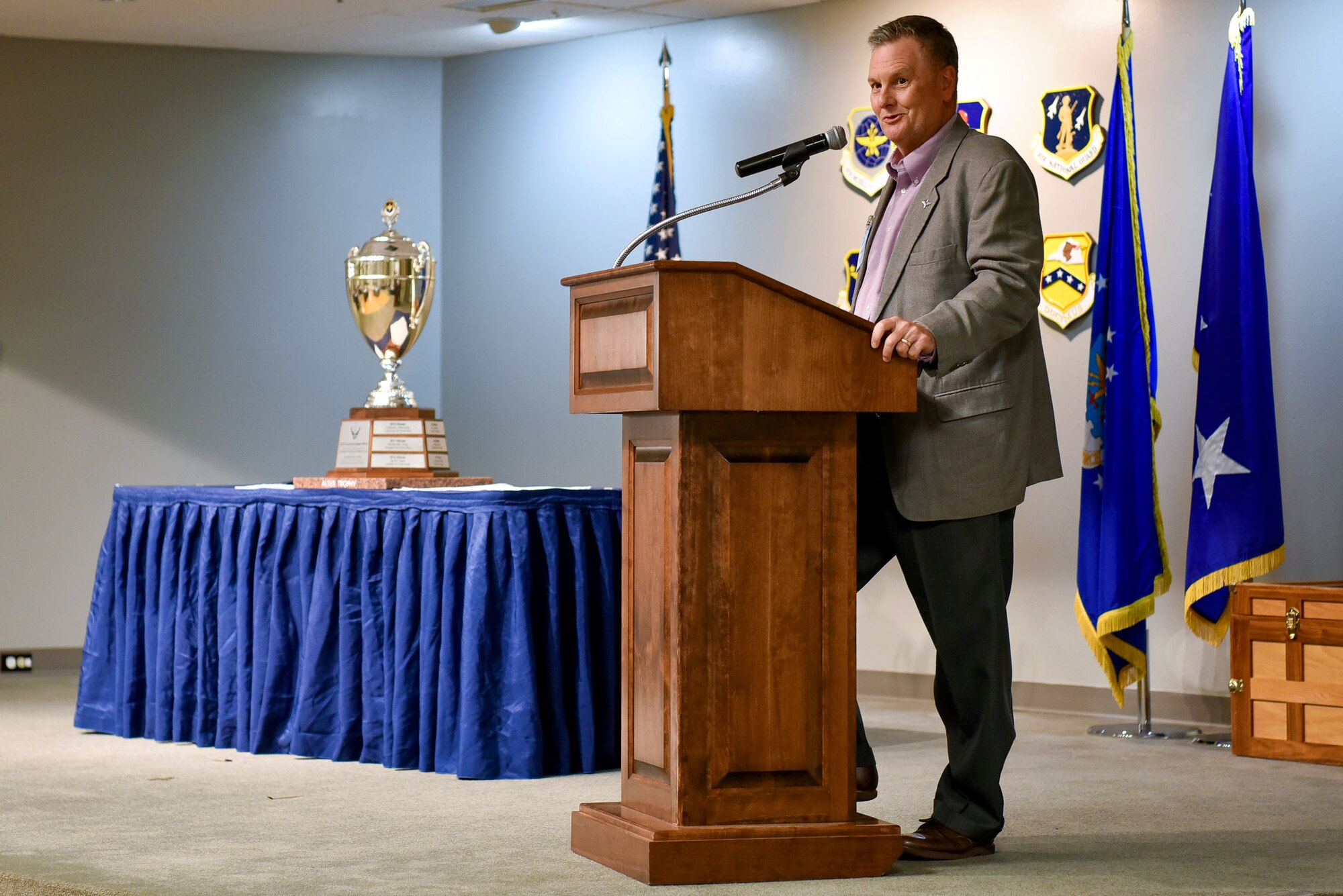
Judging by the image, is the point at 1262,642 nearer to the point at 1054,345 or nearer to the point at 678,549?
the point at 1054,345

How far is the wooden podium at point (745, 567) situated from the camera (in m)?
2.44

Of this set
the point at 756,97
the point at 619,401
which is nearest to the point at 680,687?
the point at 619,401

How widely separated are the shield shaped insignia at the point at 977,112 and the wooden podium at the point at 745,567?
318 cm

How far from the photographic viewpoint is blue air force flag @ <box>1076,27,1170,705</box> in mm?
4707

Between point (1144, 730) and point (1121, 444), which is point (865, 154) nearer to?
point (1121, 444)

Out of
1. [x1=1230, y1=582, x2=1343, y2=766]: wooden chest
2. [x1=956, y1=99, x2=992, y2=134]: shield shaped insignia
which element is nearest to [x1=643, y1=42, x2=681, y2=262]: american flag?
[x1=956, y1=99, x2=992, y2=134]: shield shaped insignia

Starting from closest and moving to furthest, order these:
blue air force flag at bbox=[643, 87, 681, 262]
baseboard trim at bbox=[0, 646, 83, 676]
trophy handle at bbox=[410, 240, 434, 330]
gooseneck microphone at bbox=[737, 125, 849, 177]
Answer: gooseneck microphone at bbox=[737, 125, 849, 177] < trophy handle at bbox=[410, 240, 434, 330] < blue air force flag at bbox=[643, 87, 681, 262] < baseboard trim at bbox=[0, 646, 83, 676]

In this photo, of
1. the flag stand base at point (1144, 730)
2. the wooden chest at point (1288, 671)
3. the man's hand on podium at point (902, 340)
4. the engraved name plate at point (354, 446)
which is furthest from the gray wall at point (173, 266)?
the man's hand on podium at point (902, 340)

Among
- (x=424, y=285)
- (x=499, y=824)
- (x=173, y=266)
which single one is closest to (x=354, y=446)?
(x=424, y=285)

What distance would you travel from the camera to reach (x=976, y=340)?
8.41 ft

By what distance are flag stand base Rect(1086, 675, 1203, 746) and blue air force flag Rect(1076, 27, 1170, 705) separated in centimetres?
7

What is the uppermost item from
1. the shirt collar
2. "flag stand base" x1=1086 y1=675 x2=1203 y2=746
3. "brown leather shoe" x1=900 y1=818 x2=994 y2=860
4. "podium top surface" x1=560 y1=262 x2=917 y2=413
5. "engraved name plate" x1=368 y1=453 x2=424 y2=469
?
the shirt collar

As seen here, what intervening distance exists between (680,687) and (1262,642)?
249 cm

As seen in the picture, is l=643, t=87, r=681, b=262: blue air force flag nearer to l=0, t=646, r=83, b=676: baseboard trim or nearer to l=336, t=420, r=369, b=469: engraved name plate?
l=336, t=420, r=369, b=469: engraved name plate
